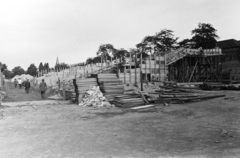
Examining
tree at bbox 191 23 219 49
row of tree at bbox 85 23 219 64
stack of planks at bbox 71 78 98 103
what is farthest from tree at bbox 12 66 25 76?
stack of planks at bbox 71 78 98 103

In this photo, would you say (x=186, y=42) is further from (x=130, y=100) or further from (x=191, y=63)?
(x=130, y=100)

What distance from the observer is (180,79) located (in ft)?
92.9

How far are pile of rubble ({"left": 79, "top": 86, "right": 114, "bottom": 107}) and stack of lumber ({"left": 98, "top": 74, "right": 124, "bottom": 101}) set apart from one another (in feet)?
1.51

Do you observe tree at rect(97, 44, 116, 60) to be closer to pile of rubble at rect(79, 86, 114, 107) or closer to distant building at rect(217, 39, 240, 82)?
distant building at rect(217, 39, 240, 82)

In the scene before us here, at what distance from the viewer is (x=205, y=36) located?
172ft

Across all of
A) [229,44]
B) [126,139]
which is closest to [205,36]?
[229,44]

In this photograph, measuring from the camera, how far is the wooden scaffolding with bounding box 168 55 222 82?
27.3 m

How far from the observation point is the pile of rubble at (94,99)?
1382 centimetres

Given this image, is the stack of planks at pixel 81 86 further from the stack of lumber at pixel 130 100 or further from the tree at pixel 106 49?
the tree at pixel 106 49

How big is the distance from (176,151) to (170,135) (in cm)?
149

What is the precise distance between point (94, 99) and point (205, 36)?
45563 millimetres

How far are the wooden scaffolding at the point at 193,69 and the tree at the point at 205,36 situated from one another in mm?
23858

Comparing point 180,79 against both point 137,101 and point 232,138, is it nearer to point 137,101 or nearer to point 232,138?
point 137,101

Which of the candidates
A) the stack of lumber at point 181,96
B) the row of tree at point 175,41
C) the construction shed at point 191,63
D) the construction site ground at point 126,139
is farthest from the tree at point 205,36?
the construction site ground at point 126,139
